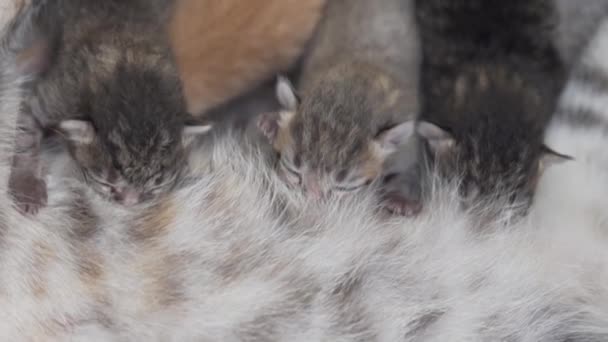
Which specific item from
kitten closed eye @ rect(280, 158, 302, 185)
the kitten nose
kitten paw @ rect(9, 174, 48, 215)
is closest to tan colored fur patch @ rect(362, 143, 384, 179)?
kitten closed eye @ rect(280, 158, 302, 185)

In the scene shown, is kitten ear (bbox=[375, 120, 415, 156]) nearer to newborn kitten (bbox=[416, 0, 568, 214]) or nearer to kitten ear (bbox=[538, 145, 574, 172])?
newborn kitten (bbox=[416, 0, 568, 214])

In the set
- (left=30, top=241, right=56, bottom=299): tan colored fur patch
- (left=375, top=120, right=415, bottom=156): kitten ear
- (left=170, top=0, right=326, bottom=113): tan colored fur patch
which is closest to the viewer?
(left=30, top=241, right=56, bottom=299): tan colored fur patch

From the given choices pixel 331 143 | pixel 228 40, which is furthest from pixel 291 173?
pixel 228 40

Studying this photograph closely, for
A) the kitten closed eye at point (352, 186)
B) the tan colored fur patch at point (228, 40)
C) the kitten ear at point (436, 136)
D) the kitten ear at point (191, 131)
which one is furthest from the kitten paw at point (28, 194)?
the kitten ear at point (436, 136)

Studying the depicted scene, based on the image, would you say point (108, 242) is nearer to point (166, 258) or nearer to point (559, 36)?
point (166, 258)

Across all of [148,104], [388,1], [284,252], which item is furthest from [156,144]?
[388,1]

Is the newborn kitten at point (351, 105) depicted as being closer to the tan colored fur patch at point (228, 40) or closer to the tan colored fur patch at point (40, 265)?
the tan colored fur patch at point (228, 40)

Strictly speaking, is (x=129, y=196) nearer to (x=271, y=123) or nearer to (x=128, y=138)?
(x=128, y=138)
